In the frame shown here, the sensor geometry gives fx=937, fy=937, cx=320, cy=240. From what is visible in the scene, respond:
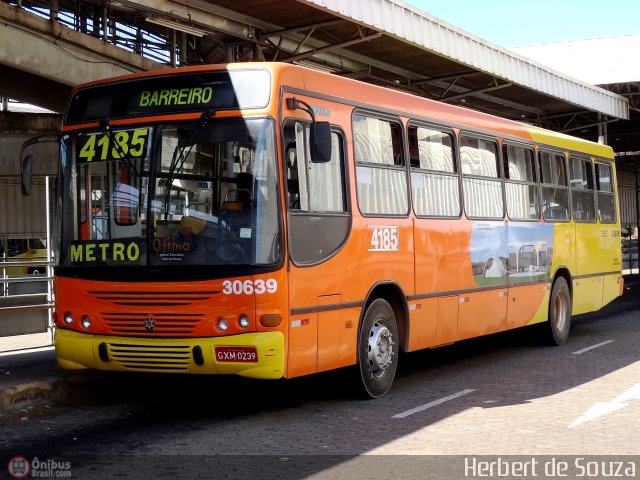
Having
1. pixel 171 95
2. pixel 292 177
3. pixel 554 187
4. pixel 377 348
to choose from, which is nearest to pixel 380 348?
pixel 377 348

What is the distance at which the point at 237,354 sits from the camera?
8062mm

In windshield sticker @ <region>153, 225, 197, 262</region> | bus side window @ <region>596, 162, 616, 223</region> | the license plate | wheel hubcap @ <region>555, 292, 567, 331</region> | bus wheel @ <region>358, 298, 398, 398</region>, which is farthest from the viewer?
bus side window @ <region>596, 162, 616, 223</region>

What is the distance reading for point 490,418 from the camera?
8.46 metres

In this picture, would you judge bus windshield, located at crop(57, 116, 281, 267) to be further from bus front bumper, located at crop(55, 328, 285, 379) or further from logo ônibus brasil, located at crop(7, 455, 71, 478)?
logo ônibus brasil, located at crop(7, 455, 71, 478)

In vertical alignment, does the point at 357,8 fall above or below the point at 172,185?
above

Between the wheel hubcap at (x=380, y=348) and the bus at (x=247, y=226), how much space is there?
0.02 m

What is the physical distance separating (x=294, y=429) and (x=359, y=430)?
0.57 m

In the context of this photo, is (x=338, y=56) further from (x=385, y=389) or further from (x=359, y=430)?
(x=359, y=430)

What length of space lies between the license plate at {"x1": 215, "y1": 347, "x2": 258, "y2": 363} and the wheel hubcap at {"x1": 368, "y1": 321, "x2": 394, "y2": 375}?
178cm

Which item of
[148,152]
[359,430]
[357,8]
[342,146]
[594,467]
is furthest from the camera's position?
[357,8]

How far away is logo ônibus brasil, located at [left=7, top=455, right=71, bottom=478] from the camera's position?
6.58 metres

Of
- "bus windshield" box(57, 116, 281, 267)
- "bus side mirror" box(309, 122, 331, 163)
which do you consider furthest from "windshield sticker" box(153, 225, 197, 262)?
"bus side mirror" box(309, 122, 331, 163)

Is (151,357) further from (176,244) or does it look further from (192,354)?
(176,244)

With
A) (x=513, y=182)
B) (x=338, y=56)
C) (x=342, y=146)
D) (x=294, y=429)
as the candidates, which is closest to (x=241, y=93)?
(x=342, y=146)
